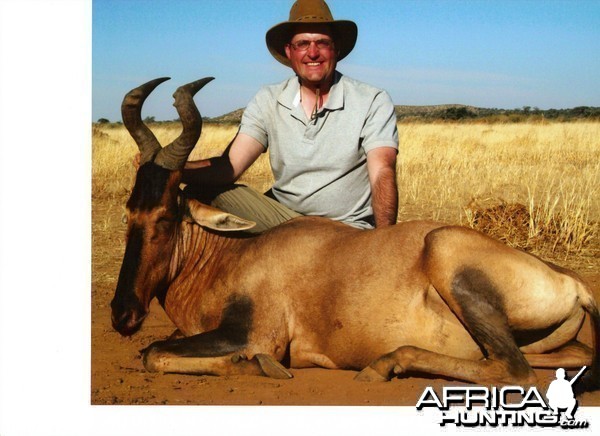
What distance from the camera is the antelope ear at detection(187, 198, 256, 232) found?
607 centimetres

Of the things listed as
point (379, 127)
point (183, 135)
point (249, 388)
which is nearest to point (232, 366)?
point (249, 388)

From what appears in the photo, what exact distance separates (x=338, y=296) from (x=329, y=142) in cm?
185

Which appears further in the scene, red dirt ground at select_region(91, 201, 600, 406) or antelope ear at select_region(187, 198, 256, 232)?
antelope ear at select_region(187, 198, 256, 232)

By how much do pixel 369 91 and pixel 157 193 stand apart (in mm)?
2303

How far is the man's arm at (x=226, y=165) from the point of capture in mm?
6543

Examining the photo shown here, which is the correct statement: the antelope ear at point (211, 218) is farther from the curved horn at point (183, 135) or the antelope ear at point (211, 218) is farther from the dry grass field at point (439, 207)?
the dry grass field at point (439, 207)

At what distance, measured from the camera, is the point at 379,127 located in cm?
697

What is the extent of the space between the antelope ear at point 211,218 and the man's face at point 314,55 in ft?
5.39

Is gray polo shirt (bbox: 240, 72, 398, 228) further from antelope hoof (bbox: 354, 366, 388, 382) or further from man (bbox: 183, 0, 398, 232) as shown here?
antelope hoof (bbox: 354, 366, 388, 382)

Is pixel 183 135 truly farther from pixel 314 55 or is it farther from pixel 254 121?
pixel 314 55

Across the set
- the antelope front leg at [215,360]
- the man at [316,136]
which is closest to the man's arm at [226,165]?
the man at [316,136]

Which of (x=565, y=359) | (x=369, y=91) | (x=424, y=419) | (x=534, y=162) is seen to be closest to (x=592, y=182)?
(x=534, y=162)

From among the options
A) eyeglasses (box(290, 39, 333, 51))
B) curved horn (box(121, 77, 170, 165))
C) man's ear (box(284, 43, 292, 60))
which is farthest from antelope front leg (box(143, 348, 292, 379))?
man's ear (box(284, 43, 292, 60))

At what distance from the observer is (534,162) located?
16.7 meters
